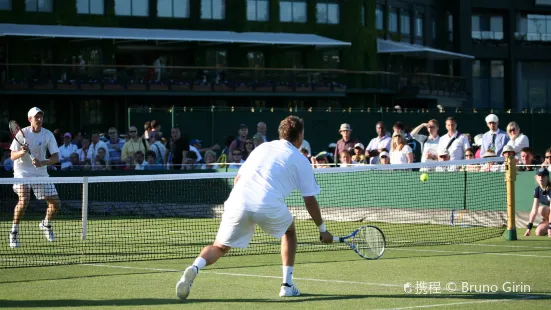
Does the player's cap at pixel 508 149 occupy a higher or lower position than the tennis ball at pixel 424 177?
higher

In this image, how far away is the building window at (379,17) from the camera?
68000 mm

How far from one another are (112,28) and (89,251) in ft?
136

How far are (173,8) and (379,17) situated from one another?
16.1 meters

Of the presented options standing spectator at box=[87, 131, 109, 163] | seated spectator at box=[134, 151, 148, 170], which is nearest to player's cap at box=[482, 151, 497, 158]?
seated spectator at box=[134, 151, 148, 170]

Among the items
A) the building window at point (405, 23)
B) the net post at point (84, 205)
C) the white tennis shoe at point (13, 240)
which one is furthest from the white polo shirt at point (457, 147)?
the building window at point (405, 23)

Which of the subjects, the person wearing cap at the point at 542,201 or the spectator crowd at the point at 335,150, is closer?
the person wearing cap at the point at 542,201

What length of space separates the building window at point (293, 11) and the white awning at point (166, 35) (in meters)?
1.31

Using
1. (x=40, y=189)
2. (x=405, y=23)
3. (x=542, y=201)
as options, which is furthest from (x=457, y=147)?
(x=405, y=23)

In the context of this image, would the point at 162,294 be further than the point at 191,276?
Yes

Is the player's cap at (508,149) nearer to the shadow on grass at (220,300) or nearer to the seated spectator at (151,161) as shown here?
the shadow on grass at (220,300)

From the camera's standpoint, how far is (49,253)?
15.2 metres

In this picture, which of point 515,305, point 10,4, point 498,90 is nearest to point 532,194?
point 515,305

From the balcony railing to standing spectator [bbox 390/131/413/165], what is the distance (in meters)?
32.1

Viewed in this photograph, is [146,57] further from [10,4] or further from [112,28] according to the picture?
[10,4]
